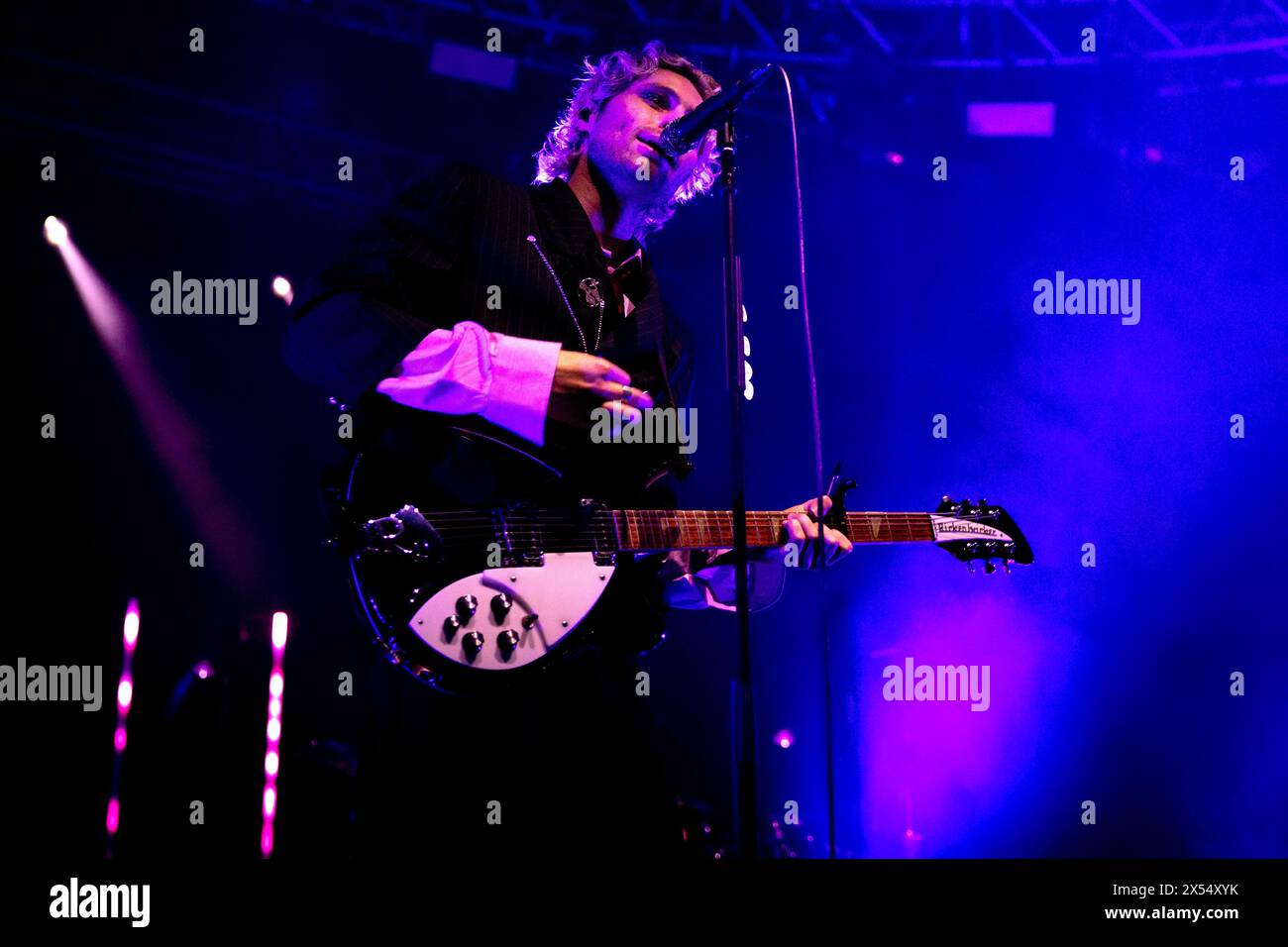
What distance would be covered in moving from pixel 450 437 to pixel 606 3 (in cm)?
308

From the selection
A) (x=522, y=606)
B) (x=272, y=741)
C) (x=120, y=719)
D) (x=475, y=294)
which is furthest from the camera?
(x=120, y=719)

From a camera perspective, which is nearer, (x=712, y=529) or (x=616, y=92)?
(x=712, y=529)

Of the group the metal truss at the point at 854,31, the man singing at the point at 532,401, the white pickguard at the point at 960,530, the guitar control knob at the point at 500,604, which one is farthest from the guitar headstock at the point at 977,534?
the metal truss at the point at 854,31

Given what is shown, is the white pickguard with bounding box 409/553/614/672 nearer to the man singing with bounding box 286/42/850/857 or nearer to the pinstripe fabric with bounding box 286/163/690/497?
the man singing with bounding box 286/42/850/857

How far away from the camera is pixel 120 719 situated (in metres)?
4.50

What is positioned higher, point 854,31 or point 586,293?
point 854,31

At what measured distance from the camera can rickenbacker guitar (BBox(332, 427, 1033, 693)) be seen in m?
2.00

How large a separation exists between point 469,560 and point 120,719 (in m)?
3.39

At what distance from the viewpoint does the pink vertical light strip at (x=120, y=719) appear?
4.29 metres

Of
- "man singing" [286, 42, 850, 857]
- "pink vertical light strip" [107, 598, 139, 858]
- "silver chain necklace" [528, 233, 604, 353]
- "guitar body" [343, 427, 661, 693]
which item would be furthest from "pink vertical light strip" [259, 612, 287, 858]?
"silver chain necklace" [528, 233, 604, 353]

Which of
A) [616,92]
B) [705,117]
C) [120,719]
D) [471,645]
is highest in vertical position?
[616,92]

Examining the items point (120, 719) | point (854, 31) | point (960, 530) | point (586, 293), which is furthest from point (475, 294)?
point (120, 719)

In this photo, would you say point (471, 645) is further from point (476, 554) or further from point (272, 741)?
point (272, 741)
